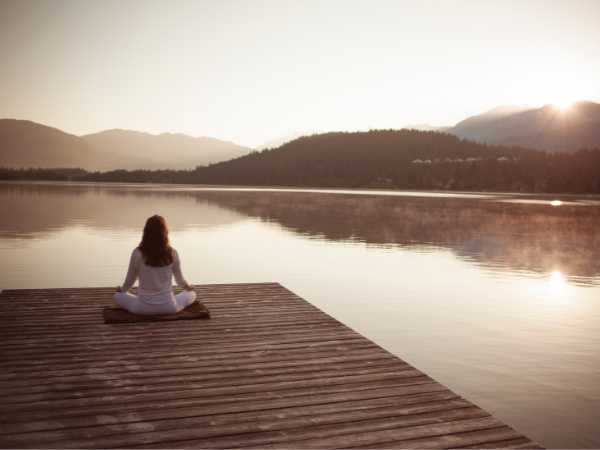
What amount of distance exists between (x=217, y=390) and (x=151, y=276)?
2925mm

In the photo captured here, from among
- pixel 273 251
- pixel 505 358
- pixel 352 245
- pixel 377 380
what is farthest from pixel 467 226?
pixel 377 380

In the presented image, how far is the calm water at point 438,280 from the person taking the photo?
831cm

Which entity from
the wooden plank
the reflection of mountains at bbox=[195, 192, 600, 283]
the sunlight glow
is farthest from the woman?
the reflection of mountains at bbox=[195, 192, 600, 283]

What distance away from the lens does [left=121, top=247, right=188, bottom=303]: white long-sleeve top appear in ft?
26.2

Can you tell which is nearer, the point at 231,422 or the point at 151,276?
the point at 231,422

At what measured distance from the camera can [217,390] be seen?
224 inches

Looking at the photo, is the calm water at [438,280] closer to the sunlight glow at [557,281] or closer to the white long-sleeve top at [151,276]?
the sunlight glow at [557,281]

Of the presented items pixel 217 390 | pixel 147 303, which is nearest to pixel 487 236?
pixel 147 303

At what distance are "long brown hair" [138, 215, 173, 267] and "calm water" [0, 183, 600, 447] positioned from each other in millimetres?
4508

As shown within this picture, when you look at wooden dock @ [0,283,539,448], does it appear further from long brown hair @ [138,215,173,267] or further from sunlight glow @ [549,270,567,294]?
sunlight glow @ [549,270,567,294]

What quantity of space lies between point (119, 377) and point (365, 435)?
2863mm

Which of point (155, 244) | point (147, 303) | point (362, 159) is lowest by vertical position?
point (147, 303)

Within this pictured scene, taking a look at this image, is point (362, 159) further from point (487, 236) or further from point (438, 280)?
point (438, 280)

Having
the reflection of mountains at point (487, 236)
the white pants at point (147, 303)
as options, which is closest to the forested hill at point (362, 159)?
the reflection of mountains at point (487, 236)
